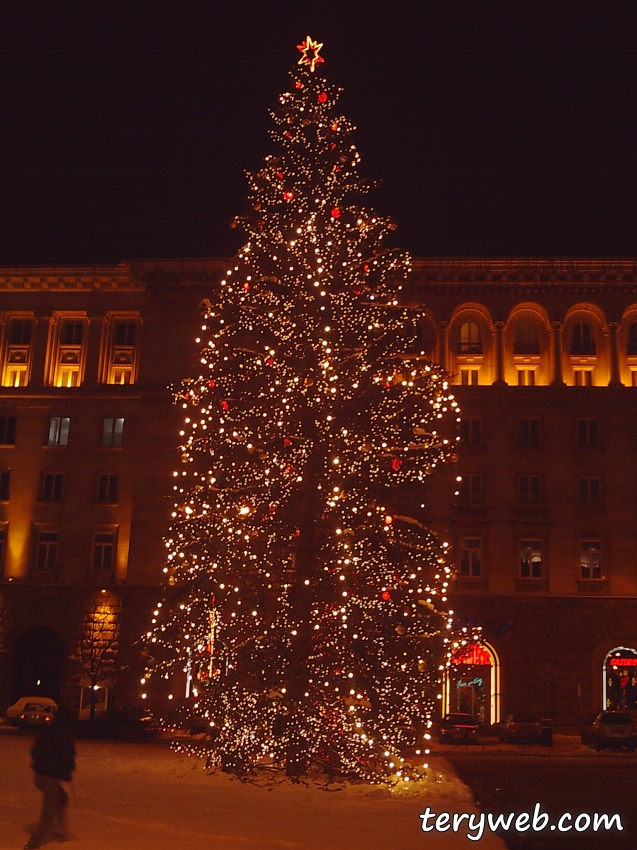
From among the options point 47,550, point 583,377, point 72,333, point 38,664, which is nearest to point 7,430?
point 72,333

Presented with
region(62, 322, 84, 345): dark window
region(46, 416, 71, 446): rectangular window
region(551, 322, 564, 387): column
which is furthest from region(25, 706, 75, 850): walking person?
region(62, 322, 84, 345): dark window

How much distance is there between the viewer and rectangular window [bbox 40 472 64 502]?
50781 mm

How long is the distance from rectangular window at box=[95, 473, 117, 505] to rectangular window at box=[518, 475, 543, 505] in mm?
19481

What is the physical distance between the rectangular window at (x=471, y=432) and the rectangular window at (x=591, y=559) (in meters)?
6.70

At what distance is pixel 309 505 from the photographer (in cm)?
2120

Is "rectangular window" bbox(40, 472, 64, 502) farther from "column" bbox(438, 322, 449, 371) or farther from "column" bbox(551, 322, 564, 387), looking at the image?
"column" bbox(551, 322, 564, 387)

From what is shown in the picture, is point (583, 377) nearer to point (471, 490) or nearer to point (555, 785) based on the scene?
point (471, 490)

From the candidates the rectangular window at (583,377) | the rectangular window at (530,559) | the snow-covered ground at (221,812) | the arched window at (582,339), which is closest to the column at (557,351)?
the arched window at (582,339)

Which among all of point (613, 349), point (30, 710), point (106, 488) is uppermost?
point (613, 349)

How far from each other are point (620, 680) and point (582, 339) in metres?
16.1

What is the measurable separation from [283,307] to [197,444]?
345 centimetres

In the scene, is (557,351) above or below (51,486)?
above

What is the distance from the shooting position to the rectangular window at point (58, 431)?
51.5 metres

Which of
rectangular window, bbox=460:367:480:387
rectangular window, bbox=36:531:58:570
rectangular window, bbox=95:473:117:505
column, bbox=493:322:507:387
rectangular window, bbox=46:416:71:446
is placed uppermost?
column, bbox=493:322:507:387
